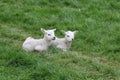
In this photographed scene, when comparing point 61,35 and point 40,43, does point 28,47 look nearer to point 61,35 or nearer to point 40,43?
point 40,43

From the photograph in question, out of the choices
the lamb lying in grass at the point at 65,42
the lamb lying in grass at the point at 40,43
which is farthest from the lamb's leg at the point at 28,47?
the lamb lying in grass at the point at 65,42

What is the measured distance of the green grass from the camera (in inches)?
308

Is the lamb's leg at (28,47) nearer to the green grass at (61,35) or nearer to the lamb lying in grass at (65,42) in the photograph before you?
the green grass at (61,35)

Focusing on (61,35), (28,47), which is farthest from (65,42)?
(61,35)

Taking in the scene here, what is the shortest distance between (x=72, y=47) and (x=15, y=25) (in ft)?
7.39

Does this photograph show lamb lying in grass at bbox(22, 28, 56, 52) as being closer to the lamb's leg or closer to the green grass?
the lamb's leg

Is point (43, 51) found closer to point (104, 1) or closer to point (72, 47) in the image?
point (72, 47)

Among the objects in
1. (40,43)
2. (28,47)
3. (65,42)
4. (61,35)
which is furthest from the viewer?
(61,35)

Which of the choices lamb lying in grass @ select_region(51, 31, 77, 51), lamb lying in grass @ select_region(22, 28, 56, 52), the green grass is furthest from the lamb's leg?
lamb lying in grass @ select_region(51, 31, 77, 51)

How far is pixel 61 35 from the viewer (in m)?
11.0

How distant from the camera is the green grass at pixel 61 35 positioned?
7.83m

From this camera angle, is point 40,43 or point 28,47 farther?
point 40,43

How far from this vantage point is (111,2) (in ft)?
46.5

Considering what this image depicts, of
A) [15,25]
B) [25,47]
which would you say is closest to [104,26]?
[15,25]
